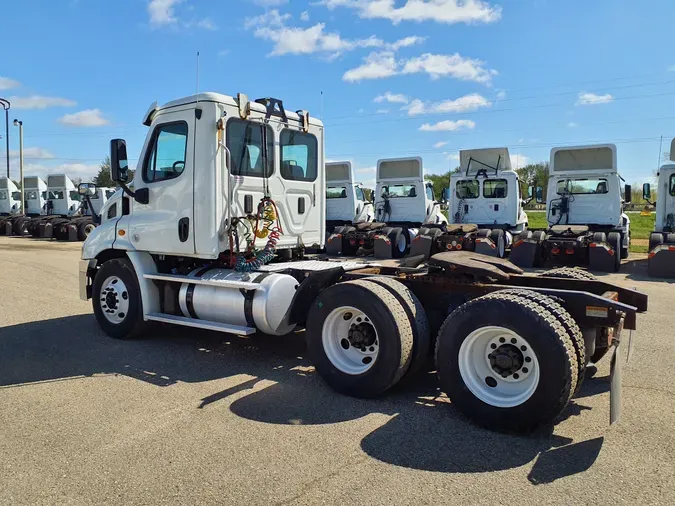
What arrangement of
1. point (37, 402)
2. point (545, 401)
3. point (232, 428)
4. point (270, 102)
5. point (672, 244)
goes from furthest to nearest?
point (672, 244)
point (270, 102)
point (37, 402)
point (232, 428)
point (545, 401)

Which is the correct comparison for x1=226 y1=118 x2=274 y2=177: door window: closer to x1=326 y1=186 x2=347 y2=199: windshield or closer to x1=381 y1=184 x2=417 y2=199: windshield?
x1=381 y1=184 x2=417 y2=199: windshield

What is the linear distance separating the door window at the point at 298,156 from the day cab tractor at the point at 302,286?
0.02 metres

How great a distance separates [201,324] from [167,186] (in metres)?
1.70

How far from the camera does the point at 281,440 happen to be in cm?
410

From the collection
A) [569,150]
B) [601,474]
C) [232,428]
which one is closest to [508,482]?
[601,474]

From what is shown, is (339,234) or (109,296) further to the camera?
(339,234)

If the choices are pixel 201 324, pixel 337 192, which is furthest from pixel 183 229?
pixel 337 192

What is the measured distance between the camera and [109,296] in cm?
728

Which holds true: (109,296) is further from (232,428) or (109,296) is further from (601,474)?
(601,474)

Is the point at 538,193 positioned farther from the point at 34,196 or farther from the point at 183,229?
the point at 34,196

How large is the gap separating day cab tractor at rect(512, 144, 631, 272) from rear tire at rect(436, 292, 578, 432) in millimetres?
11499

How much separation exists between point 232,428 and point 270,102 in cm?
409

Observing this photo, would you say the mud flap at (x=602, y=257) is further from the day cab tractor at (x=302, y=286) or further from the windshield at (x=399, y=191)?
the day cab tractor at (x=302, y=286)

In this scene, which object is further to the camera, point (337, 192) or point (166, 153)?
point (337, 192)
